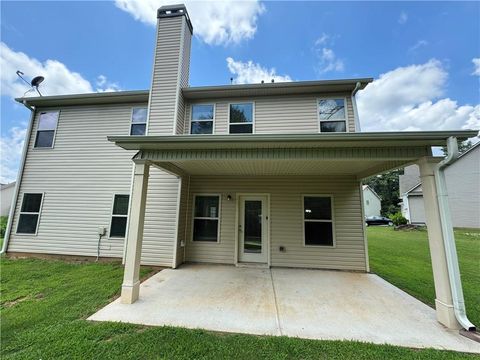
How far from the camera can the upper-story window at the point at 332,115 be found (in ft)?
19.1

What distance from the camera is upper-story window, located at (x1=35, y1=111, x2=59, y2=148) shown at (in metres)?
6.71

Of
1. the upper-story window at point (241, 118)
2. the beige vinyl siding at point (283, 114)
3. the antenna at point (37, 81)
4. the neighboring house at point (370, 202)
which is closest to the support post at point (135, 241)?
the beige vinyl siding at point (283, 114)

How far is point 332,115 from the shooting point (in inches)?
233

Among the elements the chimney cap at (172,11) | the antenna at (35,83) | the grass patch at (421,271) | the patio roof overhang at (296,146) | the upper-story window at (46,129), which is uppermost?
the chimney cap at (172,11)

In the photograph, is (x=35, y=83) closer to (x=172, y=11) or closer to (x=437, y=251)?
(x=172, y=11)

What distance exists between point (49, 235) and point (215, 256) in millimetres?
5139

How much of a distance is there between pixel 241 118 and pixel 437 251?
5.24 m

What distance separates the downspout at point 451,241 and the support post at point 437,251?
4 cm

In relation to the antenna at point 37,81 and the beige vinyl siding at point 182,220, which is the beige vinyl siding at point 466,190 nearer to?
the beige vinyl siding at point 182,220

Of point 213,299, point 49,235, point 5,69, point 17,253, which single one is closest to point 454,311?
point 213,299

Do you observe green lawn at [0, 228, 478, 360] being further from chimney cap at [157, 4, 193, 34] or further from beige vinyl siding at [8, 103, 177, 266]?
chimney cap at [157, 4, 193, 34]

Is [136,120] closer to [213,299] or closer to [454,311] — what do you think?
[213,299]

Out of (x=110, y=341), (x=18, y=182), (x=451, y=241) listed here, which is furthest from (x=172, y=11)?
(x=451, y=241)

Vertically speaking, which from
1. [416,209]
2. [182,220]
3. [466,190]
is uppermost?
[466,190]
